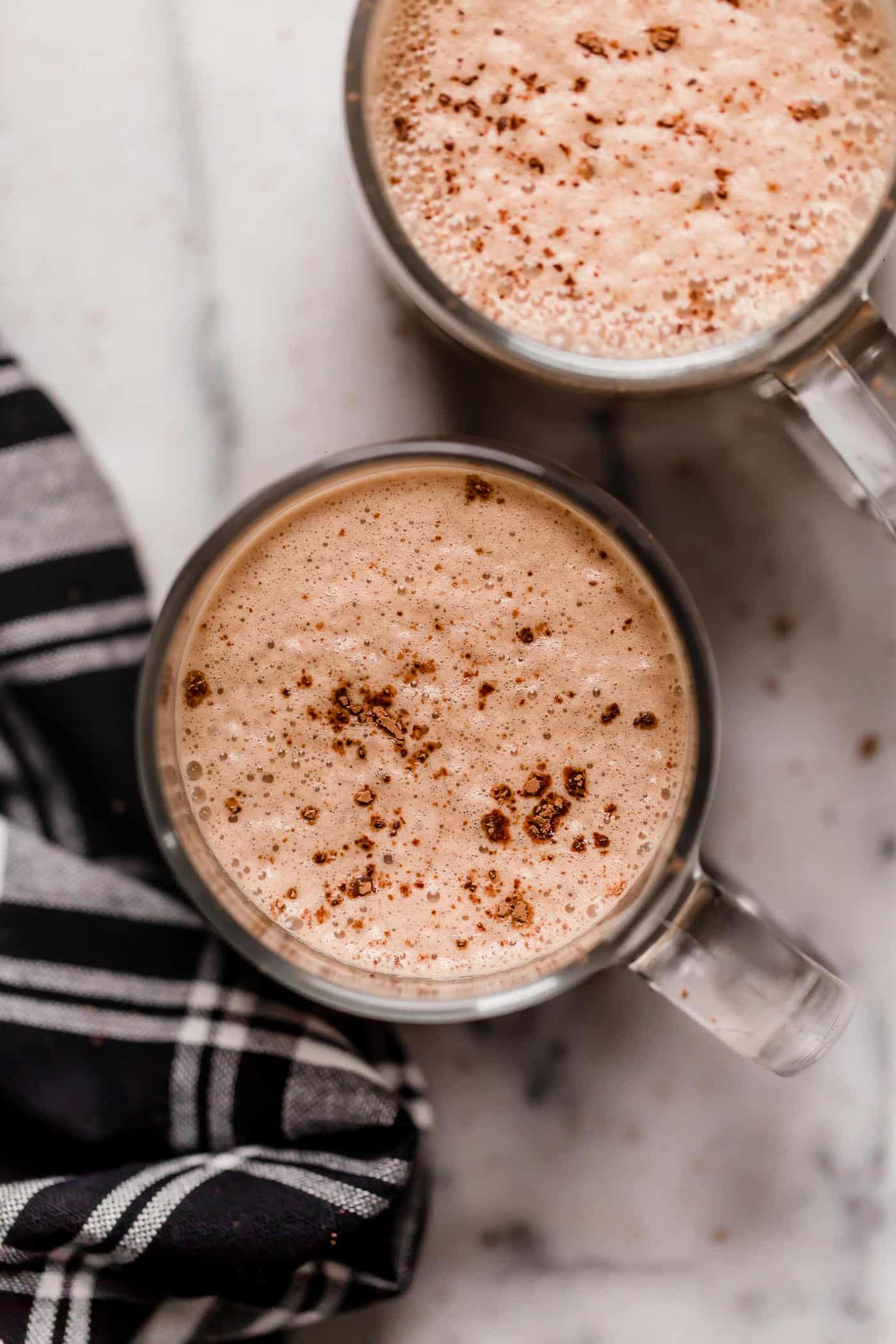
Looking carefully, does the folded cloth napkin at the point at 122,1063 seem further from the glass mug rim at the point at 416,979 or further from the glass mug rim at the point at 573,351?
the glass mug rim at the point at 573,351

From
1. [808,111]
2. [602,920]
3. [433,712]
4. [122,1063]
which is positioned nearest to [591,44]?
[808,111]

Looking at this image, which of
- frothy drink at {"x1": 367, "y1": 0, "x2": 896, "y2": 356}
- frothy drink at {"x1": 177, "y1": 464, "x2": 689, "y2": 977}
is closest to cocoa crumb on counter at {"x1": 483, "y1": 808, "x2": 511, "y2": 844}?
frothy drink at {"x1": 177, "y1": 464, "x2": 689, "y2": 977}

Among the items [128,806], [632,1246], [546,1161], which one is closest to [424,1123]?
[546,1161]

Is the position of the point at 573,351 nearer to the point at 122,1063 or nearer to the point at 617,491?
the point at 617,491

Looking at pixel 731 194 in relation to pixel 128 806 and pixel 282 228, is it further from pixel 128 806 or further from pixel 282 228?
pixel 128 806

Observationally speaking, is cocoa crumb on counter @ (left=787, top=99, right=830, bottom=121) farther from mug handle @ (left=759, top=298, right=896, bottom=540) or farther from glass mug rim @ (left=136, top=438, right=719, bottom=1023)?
glass mug rim @ (left=136, top=438, right=719, bottom=1023)

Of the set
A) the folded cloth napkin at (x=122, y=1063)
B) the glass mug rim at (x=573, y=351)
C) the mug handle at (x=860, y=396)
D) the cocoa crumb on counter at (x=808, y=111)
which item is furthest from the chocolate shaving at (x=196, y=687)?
the cocoa crumb on counter at (x=808, y=111)
